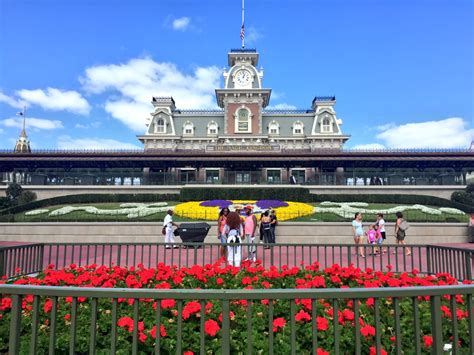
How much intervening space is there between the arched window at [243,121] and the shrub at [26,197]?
32.4 m

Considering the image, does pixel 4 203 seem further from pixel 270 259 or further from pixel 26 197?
pixel 270 259

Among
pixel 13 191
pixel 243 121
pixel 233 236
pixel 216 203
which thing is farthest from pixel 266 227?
pixel 243 121

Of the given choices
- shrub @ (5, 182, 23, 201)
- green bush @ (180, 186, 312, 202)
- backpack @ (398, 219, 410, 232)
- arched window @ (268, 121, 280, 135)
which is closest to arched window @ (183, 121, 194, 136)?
arched window @ (268, 121, 280, 135)

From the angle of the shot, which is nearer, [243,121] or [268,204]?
[268,204]

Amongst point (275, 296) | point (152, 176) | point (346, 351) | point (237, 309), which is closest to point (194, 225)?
point (237, 309)

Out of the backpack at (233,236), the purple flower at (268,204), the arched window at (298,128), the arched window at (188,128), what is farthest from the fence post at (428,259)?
the arched window at (188,128)

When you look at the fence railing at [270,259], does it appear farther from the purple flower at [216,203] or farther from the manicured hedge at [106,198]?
the manicured hedge at [106,198]

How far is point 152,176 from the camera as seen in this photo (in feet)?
108

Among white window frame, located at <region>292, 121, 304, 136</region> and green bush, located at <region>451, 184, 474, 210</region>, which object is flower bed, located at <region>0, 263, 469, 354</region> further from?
white window frame, located at <region>292, 121, 304, 136</region>

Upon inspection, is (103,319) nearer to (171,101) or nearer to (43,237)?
(43,237)

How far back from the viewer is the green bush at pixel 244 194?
94.2 feet

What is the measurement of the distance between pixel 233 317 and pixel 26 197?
31.3 m

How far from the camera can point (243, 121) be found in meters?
55.0

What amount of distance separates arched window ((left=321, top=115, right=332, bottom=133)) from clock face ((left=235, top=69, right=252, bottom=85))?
14849 mm
